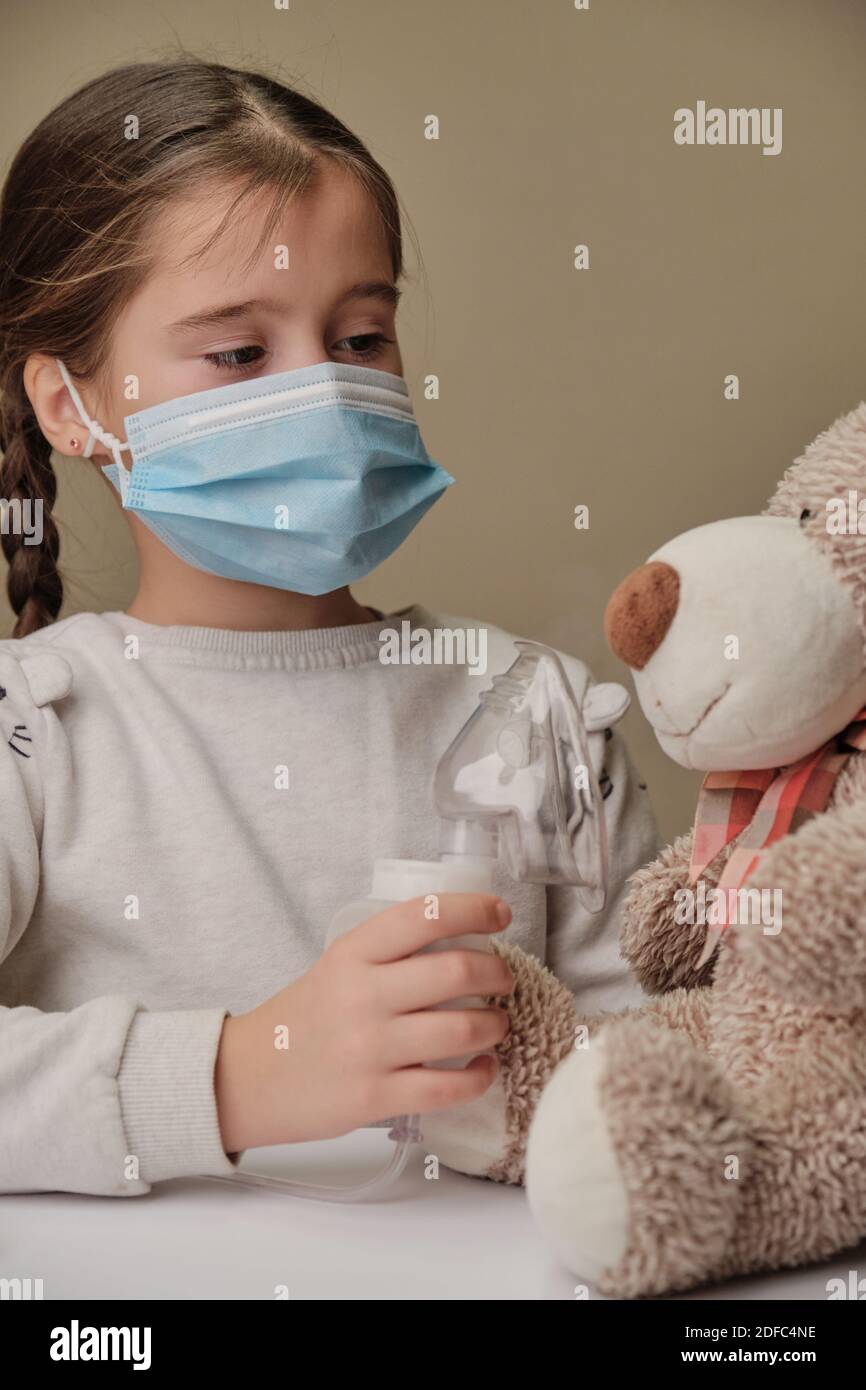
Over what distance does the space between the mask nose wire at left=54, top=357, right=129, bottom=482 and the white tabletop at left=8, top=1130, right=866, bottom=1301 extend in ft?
1.78

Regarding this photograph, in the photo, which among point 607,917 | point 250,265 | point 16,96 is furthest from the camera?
point 16,96

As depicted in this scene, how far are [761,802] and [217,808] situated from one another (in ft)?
1.61

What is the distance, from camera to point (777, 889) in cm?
54

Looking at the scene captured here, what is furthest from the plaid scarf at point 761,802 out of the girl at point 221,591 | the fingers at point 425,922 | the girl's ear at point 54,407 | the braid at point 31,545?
the braid at point 31,545

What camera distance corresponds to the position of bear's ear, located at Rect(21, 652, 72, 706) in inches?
40.6

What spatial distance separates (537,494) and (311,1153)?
0.89 m

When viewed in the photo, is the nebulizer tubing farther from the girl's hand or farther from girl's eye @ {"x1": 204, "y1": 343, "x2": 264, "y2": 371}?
girl's eye @ {"x1": 204, "y1": 343, "x2": 264, "y2": 371}

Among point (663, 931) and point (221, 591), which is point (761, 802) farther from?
point (221, 591)

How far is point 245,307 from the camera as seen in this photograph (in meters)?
0.99

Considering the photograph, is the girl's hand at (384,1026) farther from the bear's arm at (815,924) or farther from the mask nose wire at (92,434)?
the mask nose wire at (92,434)

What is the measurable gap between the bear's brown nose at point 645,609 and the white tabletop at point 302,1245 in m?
0.28

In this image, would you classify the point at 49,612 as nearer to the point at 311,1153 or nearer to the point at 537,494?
the point at 537,494

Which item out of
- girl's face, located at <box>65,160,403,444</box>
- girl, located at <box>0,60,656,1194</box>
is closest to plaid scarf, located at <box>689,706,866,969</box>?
girl, located at <box>0,60,656,1194</box>
